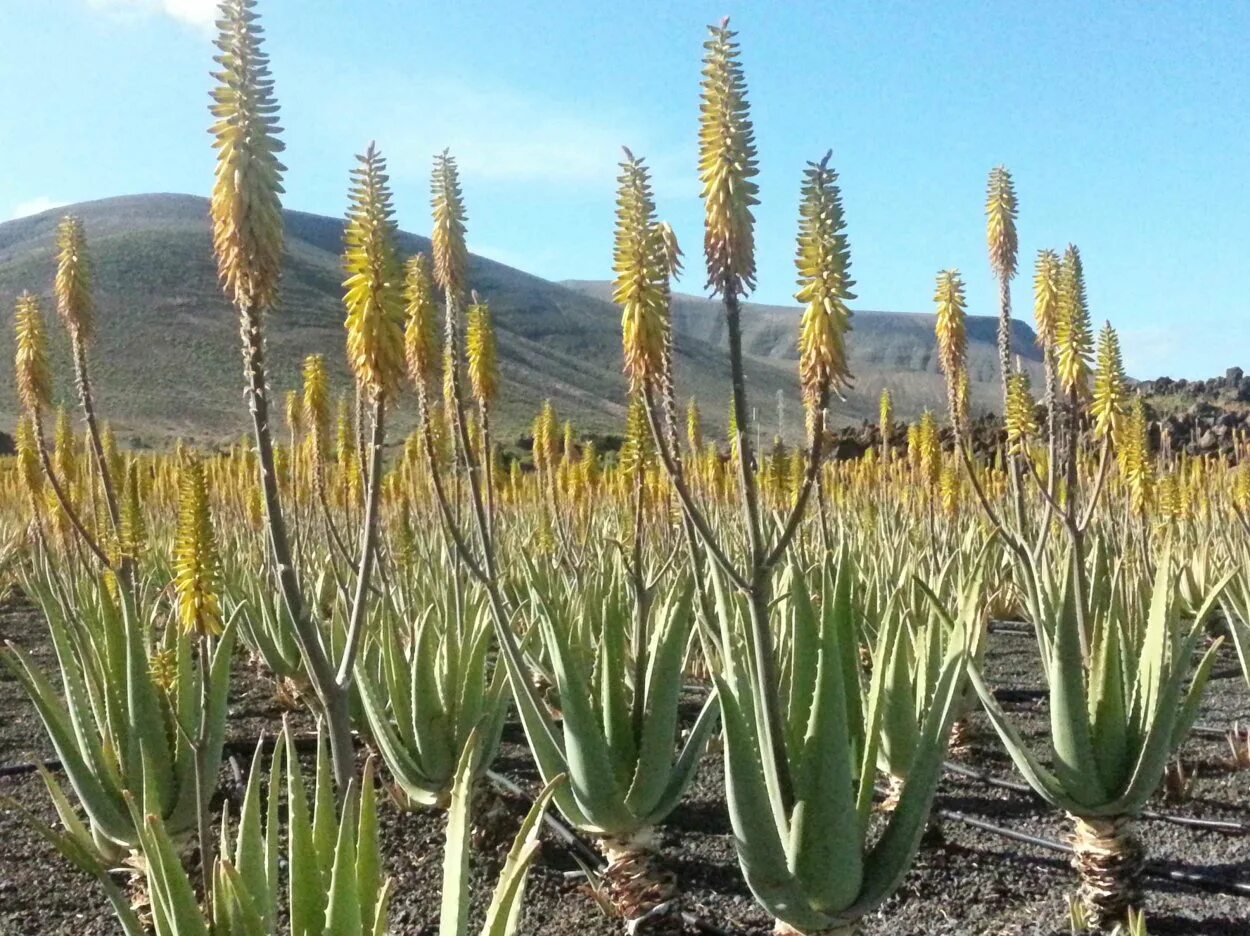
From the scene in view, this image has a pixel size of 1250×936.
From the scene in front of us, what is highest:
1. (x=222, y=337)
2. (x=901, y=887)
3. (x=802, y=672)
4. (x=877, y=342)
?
(x=877, y=342)

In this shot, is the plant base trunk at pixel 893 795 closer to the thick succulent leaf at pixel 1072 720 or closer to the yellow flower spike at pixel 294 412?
the thick succulent leaf at pixel 1072 720

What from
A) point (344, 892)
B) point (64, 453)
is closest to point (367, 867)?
point (344, 892)

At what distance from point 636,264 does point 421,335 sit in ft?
3.96

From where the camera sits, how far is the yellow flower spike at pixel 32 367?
17.5 feet

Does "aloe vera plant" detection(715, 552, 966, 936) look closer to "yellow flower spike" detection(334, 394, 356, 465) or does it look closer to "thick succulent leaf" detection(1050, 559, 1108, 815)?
"thick succulent leaf" detection(1050, 559, 1108, 815)

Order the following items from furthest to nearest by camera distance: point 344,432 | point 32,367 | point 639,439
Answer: point 344,432, point 32,367, point 639,439

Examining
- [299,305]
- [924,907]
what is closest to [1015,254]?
[924,907]

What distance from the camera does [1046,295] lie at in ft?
18.0

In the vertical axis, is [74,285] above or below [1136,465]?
above

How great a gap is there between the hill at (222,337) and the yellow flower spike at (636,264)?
69.0 feet

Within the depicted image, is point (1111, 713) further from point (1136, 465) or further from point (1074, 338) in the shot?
point (1136, 465)

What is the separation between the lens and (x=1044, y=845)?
3879mm

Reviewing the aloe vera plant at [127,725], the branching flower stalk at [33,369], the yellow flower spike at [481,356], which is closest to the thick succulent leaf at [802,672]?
the aloe vera plant at [127,725]

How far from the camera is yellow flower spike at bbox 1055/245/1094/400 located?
Result: 4.79 m
